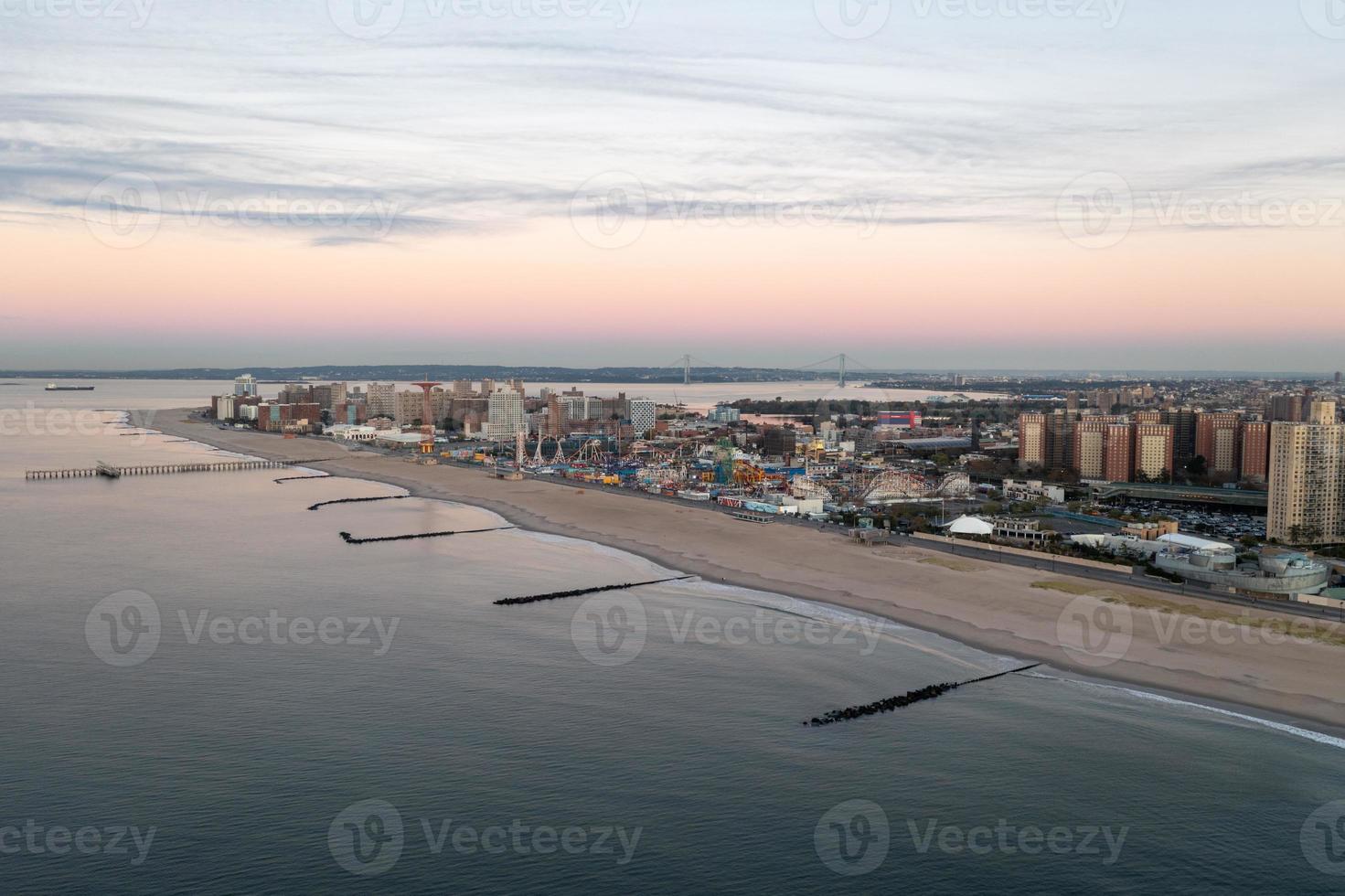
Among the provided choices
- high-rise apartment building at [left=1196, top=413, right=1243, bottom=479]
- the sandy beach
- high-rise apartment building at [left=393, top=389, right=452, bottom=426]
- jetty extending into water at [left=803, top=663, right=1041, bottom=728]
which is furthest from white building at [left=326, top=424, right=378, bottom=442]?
jetty extending into water at [left=803, top=663, right=1041, bottom=728]

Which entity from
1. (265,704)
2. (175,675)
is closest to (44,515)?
(175,675)

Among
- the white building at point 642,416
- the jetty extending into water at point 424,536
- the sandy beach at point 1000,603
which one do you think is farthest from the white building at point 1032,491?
the white building at point 642,416

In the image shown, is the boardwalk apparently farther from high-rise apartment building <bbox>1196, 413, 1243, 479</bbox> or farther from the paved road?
high-rise apartment building <bbox>1196, 413, 1243, 479</bbox>

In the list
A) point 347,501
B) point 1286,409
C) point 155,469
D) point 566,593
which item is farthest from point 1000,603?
point 1286,409

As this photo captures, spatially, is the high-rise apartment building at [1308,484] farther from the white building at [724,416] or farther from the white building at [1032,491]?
the white building at [724,416]

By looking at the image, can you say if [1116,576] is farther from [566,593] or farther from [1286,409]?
[1286,409]
